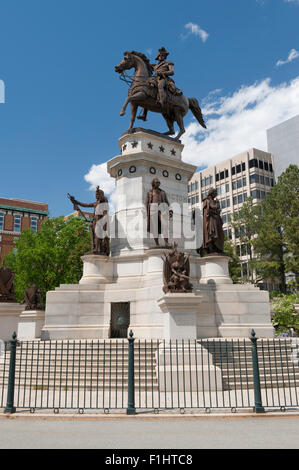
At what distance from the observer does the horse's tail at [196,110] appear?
24.7m

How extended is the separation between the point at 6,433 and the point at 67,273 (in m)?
32.7

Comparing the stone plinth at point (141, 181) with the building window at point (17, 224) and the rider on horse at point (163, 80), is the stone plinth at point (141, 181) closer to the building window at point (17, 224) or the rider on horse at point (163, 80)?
the rider on horse at point (163, 80)

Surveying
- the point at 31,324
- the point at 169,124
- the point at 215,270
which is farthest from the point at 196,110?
the point at 31,324

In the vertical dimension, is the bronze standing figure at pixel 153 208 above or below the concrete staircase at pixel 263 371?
above

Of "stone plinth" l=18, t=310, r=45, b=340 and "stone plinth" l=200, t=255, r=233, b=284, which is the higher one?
"stone plinth" l=200, t=255, r=233, b=284

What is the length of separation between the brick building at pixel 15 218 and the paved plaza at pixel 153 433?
5688 cm

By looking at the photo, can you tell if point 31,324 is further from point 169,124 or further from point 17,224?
point 17,224

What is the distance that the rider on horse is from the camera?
72.7 feet

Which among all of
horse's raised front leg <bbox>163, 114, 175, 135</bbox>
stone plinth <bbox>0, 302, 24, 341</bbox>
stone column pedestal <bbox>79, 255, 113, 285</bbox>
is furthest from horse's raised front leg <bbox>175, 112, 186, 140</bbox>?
stone plinth <bbox>0, 302, 24, 341</bbox>

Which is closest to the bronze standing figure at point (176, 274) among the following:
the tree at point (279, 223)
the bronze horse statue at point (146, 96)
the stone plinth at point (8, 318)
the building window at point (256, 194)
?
the stone plinth at point (8, 318)

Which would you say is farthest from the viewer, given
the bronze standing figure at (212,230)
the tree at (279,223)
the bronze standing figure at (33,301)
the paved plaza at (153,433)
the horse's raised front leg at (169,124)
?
the tree at (279,223)

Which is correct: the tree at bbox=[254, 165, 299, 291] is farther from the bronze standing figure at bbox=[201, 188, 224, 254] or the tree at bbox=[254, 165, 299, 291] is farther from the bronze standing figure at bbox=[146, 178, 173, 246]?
the bronze standing figure at bbox=[146, 178, 173, 246]

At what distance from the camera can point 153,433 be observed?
6859 mm

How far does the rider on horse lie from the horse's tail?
1596mm
